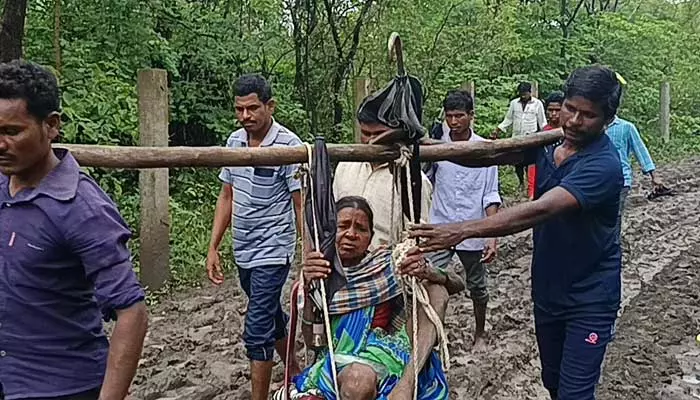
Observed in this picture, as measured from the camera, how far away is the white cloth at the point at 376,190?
12.0 feet

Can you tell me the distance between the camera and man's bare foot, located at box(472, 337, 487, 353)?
6.12 metres

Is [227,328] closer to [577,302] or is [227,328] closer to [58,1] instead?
[577,302]

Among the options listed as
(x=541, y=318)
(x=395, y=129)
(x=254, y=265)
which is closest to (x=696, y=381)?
(x=541, y=318)

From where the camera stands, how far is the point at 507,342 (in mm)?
6336

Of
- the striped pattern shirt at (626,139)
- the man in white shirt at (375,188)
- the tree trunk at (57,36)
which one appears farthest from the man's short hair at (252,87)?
the tree trunk at (57,36)

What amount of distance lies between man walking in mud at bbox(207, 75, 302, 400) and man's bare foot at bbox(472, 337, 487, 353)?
1.92 m

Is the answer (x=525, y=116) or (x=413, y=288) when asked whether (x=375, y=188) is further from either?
(x=525, y=116)

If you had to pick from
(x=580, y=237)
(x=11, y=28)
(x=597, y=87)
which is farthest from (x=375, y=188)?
(x=11, y=28)

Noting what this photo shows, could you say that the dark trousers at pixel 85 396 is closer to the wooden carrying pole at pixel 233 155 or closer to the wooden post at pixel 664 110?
the wooden carrying pole at pixel 233 155

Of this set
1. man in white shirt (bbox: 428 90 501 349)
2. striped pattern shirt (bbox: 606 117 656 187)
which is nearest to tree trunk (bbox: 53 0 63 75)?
man in white shirt (bbox: 428 90 501 349)

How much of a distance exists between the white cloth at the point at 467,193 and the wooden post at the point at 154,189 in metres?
2.24

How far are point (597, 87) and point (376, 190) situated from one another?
103cm

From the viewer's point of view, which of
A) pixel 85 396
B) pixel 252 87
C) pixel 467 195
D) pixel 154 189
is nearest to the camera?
pixel 85 396

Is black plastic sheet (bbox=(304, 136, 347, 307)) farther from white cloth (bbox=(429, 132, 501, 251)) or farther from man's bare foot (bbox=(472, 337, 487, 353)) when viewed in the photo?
man's bare foot (bbox=(472, 337, 487, 353))
